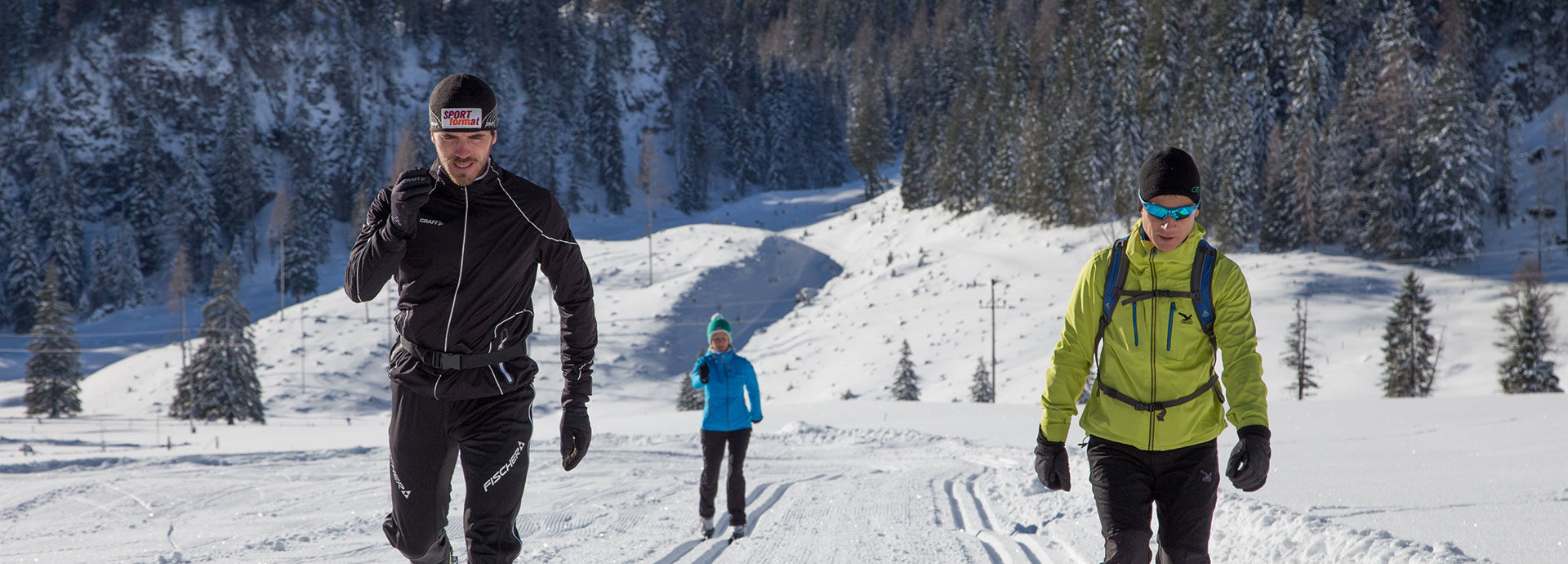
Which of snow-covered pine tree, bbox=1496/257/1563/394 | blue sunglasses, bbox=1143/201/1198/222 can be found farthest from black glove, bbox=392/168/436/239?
snow-covered pine tree, bbox=1496/257/1563/394

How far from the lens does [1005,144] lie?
231 feet

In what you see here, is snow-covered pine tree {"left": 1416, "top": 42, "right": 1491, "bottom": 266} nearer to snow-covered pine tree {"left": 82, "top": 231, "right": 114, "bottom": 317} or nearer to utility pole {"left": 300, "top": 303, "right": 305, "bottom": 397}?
utility pole {"left": 300, "top": 303, "right": 305, "bottom": 397}

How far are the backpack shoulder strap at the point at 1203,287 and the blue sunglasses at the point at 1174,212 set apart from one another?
0.48 ft

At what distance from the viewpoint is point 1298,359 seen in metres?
38.5

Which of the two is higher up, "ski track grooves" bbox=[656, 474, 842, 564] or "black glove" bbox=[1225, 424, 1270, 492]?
"black glove" bbox=[1225, 424, 1270, 492]

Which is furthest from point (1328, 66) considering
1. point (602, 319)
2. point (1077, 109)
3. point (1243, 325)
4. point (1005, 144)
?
point (1243, 325)

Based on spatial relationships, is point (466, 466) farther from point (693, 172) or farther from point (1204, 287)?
point (693, 172)

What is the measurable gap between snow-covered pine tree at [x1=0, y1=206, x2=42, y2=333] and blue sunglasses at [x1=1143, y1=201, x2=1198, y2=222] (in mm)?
91646

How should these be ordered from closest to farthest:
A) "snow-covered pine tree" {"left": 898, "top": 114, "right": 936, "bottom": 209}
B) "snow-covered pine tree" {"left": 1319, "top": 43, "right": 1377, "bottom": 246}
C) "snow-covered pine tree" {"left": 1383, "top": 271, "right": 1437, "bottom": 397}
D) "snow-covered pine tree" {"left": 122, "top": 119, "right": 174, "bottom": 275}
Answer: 1. "snow-covered pine tree" {"left": 1383, "top": 271, "right": 1437, "bottom": 397}
2. "snow-covered pine tree" {"left": 1319, "top": 43, "right": 1377, "bottom": 246}
3. "snow-covered pine tree" {"left": 898, "top": 114, "right": 936, "bottom": 209}
4. "snow-covered pine tree" {"left": 122, "top": 119, "right": 174, "bottom": 275}

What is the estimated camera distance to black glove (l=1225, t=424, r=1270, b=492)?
10.4 feet

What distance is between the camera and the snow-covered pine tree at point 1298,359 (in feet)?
120

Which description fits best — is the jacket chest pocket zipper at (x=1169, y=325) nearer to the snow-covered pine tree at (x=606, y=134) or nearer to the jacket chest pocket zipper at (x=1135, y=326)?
the jacket chest pocket zipper at (x=1135, y=326)

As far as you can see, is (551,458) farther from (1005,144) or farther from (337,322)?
(1005,144)

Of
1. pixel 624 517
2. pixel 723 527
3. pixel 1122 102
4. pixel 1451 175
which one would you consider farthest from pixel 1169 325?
pixel 1122 102
